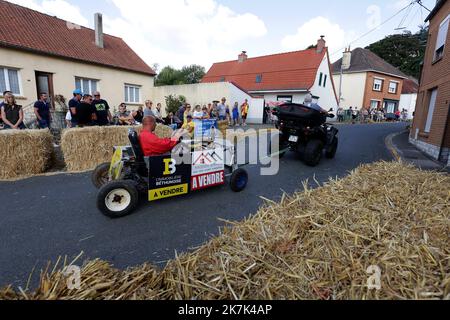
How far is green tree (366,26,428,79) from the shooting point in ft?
176

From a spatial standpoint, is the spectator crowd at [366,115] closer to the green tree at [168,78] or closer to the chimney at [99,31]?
the chimney at [99,31]

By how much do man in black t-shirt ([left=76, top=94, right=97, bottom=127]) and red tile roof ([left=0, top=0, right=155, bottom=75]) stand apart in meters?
8.21

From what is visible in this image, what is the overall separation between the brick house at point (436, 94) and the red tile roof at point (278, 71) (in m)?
15.1

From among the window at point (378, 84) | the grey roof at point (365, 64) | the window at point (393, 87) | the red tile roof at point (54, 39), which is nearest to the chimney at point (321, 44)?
the grey roof at point (365, 64)

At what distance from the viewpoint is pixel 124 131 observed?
715 cm

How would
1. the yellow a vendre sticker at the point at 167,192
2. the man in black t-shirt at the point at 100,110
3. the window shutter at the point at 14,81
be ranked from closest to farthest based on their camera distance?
1. the yellow a vendre sticker at the point at 167,192
2. the man in black t-shirt at the point at 100,110
3. the window shutter at the point at 14,81

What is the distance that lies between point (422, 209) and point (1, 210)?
5.50 meters

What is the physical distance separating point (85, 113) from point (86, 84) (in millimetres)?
9838

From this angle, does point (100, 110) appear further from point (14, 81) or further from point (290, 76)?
point (290, 76)

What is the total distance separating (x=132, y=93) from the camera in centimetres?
1883

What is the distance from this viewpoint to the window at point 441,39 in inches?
369

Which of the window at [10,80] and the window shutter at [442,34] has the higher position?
the window shutter at [442,34]

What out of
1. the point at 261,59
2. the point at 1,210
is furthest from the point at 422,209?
the point at 261,59
